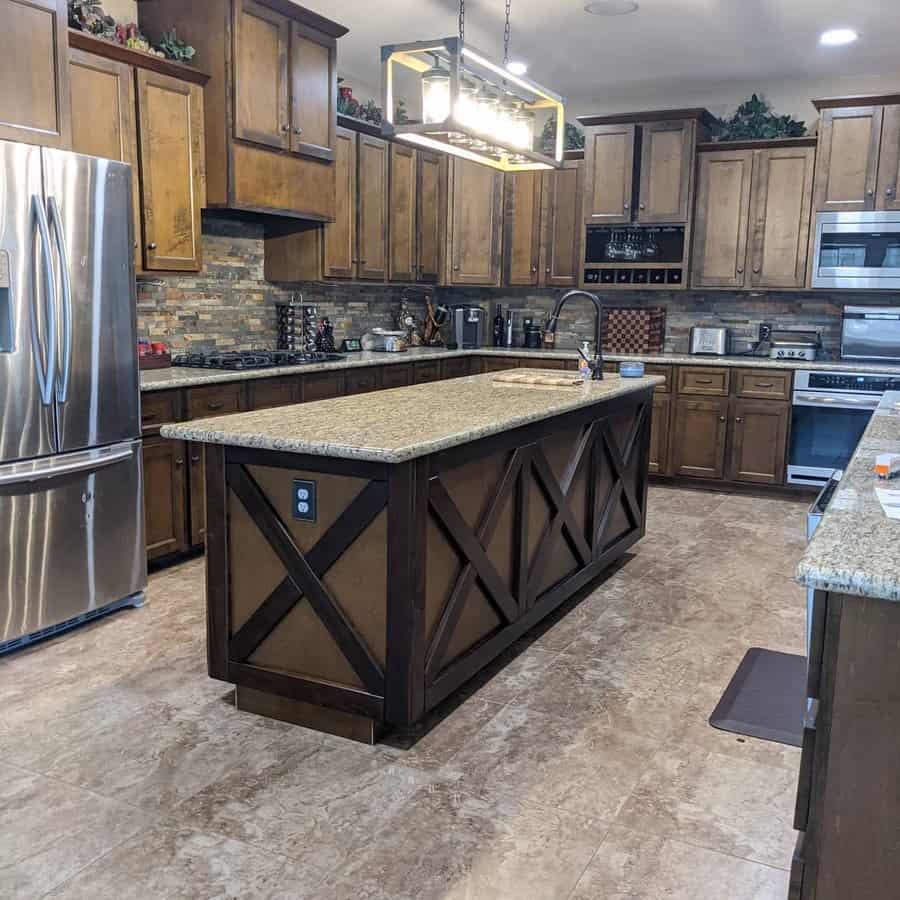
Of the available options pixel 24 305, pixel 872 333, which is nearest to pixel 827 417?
pixel 872 333

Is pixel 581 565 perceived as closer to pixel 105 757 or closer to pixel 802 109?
pixel 105 757

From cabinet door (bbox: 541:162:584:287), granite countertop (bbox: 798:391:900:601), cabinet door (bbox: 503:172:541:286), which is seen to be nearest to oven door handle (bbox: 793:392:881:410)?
cabinet door (bbox: 541:162:584:287)

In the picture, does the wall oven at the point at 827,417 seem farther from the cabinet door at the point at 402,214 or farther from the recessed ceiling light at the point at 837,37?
the cabinet door at the point at 402,214

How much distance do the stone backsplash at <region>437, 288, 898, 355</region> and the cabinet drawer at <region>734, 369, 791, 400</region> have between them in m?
0.70

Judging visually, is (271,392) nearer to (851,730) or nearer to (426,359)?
(426,359)

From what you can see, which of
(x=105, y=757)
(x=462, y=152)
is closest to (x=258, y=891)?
(x=105, y=757)

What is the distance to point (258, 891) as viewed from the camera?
194 centimetres

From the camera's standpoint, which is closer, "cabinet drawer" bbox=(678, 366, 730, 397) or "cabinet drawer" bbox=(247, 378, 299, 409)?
"cabinet drawer" bbox=(247, 378, 299, 409)

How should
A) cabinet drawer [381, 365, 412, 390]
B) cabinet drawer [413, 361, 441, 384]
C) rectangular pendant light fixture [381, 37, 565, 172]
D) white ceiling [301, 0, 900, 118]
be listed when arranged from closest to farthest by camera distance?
rectangular pendant light fixture [381, 37, 565, 172] < white ceiling [301, 0, 900, 118] < cabinet drawer [381, 365, 412, 390] < cabinet drawer [413, 361, 441, 384]

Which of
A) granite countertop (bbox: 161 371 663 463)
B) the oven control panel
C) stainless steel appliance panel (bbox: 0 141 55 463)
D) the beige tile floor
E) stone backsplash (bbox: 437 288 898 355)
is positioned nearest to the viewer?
the beige tile floor

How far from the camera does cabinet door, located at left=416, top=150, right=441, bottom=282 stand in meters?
6.54

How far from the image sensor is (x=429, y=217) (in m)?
6.67

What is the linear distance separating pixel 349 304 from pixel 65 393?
342 centimetres

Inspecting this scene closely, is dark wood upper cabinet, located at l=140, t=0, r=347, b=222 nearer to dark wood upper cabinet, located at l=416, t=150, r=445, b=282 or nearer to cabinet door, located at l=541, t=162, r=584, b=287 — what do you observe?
dark wood upper cabinet, located at l=416, t=150, r=445, b=282
